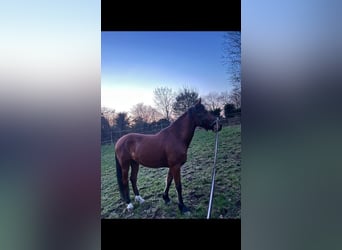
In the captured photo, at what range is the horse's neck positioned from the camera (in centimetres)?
267

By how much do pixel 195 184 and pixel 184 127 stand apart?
1.59 feet

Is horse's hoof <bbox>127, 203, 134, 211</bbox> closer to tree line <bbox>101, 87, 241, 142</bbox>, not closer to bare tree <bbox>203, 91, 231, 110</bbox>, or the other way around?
tree line <bbox>101, 87, 241, 142</bbox>

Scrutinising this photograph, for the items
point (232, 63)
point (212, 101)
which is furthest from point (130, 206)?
point (232, 63)

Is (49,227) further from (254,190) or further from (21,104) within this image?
(254,190)

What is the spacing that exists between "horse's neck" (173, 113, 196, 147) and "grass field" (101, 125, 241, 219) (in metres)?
0.05

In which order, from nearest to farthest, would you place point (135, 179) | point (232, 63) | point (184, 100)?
point (232, 63) → point (184, 100) → point (135, 179)

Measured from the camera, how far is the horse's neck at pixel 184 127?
2674mm

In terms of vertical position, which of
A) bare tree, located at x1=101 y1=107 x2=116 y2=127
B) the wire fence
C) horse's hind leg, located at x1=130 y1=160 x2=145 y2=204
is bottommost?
horse's hind leg, located at x1=130 y1=160 x2=145 y2=204

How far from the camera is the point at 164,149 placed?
8.99 feet

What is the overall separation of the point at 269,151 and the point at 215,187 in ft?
6.74

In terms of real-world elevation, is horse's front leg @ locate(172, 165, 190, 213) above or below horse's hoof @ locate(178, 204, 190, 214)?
above

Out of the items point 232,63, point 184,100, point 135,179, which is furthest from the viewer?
point 135,179

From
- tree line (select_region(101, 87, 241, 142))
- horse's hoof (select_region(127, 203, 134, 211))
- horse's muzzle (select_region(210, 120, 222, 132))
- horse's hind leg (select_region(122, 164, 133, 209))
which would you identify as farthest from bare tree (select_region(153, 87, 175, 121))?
horse's hoof (select_region(127, 203, 134, 211))

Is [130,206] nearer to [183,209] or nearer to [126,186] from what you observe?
[126,186]
